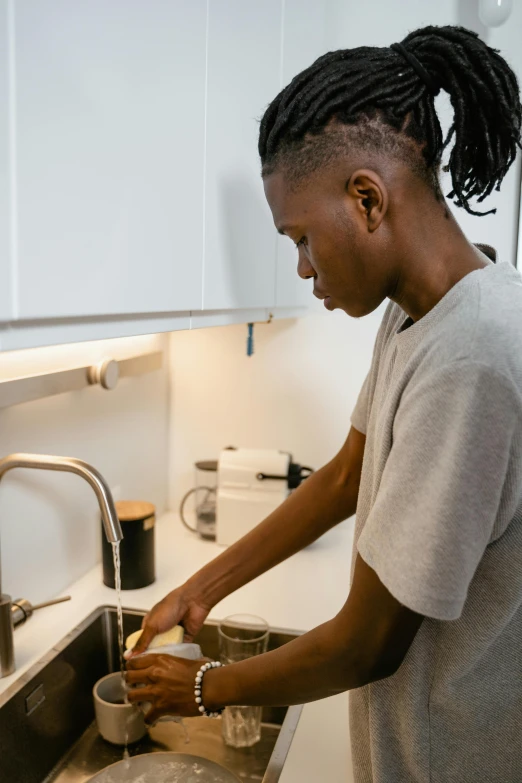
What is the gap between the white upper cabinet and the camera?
60 centimetres

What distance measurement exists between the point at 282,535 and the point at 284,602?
0.32m

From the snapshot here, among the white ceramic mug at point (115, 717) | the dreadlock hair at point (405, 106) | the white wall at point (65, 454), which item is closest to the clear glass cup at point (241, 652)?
the white ceramic mug at point (115, 717)

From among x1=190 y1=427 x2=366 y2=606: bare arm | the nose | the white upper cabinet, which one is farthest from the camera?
x1=190 y1=427 x2=366 y2=606: bare arm

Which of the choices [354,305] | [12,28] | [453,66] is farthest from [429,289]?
[12,28]

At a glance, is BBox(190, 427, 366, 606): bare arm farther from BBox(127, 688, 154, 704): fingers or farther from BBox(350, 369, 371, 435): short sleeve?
BBox(127, 688, 154, 704): fingers

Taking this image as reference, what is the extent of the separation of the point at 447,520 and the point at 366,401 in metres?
0.47

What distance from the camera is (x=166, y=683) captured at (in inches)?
35.8

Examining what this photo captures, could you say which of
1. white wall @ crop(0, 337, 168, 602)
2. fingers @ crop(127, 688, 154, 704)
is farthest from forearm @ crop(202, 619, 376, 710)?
white wall @ crop(0, 337, 168, 602)

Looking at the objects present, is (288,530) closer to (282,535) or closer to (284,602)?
(282,535)

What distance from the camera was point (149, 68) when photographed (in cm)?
85

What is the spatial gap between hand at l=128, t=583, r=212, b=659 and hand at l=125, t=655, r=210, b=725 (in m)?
0.13

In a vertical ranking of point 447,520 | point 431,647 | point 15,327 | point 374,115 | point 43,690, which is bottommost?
point 43,690

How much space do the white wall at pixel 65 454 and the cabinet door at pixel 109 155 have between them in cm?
40

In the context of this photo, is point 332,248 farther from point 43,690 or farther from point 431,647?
point 43,690
